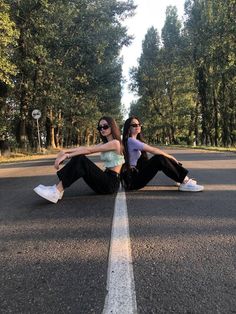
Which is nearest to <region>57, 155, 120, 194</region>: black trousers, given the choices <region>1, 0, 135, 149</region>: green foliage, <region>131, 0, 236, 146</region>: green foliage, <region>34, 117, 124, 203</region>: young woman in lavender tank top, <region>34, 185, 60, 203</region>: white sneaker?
<region>34, 117, 124, 203</region>: young woman in lavender tank top

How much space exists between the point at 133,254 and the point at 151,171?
381 cm

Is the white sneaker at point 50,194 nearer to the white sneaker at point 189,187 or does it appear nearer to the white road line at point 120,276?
A: the white road line at point 120,276

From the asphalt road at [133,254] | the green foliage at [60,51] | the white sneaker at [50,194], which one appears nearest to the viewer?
the asphalt road at [133,254]

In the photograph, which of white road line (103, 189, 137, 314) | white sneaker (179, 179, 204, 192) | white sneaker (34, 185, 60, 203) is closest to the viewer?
white road line (103, 189, 137, 314)

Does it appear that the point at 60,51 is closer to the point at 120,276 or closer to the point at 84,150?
the point at 84,150

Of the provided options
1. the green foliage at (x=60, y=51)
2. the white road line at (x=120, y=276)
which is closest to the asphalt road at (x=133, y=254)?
the white road line at (x=120, y=276)

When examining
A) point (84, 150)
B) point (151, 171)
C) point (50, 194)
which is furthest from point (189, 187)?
point (50, 194)

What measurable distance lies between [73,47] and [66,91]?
3232 millimetres

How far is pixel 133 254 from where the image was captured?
4004 mm

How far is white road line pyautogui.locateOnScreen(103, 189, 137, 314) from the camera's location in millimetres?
2865

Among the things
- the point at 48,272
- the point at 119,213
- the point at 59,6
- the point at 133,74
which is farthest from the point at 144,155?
the point at 133,74

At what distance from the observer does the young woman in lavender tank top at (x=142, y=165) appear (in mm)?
7543

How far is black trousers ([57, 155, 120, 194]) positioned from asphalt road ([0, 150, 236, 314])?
0.96 feet

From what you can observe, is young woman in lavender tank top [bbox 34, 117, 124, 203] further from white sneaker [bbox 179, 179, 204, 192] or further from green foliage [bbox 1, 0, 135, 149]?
green foliage [bbox 1, 0, 135, 149]
